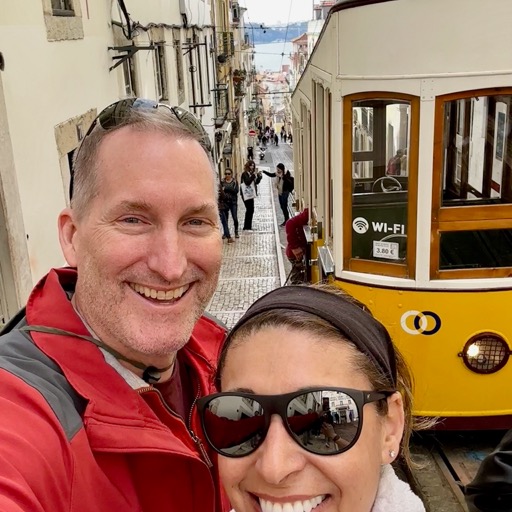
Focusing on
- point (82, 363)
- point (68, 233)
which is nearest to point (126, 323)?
point (82, 363)

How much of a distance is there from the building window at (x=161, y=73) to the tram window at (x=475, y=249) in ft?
29.1

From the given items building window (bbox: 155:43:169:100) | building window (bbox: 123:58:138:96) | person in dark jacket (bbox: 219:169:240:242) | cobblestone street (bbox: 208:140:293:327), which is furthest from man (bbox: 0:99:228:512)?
person in dark jacket (bbox: 219:169:240:242)

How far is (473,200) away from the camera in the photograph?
462 centimetres

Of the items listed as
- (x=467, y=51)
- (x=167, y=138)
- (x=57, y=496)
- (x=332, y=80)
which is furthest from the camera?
(x=332, y=80)

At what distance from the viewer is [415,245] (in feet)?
14.0

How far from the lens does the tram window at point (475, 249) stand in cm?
426

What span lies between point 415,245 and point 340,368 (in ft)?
10.2

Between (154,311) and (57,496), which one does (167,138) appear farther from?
(57,496)

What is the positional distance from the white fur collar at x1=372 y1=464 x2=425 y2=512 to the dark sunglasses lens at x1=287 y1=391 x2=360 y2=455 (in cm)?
13

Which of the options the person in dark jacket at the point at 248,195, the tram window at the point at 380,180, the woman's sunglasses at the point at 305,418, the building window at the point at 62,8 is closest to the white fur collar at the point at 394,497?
the woman's sunglasses at the point at 305,418

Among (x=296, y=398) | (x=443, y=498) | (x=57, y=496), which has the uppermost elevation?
(x=296, y=398)

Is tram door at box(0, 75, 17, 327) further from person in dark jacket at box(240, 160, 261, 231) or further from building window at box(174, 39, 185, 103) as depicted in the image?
person in dark jacket at box(240, 160, 261, 231)

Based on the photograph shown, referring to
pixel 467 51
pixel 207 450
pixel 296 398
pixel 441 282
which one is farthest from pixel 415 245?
pixel 296 398

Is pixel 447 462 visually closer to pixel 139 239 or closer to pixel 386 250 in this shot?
pixel 386 250
